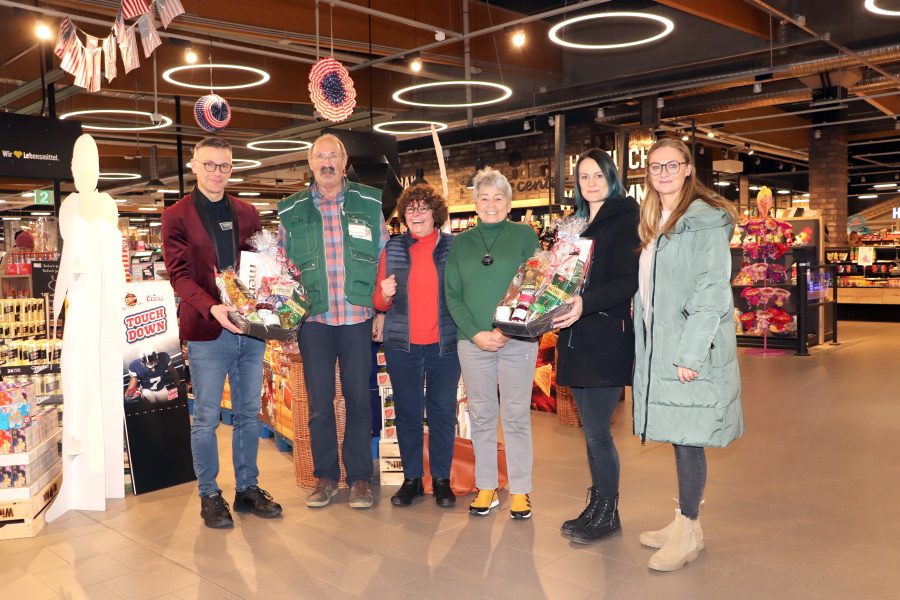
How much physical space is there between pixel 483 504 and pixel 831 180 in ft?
47.3

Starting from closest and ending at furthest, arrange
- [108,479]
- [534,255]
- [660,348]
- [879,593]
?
[879,593]
[660,348]
[534,255]
[108,479]

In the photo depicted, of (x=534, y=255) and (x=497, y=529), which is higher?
(x=534, y=255)

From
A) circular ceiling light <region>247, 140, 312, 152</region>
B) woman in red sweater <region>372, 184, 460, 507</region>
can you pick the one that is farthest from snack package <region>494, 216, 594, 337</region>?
circular ceiling light <region>247, 140, 312, 152</region>

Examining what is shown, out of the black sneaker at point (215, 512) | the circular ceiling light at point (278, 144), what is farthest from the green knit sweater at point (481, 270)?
the circular ceiling light at point (278, 144)

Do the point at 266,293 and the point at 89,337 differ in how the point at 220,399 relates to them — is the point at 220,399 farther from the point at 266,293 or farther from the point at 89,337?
the point at 89,337

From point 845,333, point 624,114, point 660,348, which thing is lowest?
point 845,333

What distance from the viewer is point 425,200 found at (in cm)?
343

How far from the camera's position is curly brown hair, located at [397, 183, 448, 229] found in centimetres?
→ 343

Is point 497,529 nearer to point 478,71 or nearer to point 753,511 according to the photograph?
point 753,511

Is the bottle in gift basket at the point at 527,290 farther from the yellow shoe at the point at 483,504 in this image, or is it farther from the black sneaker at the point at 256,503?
the black sneaker at the point at 256,503

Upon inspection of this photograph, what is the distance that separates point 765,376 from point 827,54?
4.08 m

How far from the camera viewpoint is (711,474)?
4.05 metres

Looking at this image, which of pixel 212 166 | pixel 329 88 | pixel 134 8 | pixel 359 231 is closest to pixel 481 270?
pixel 359 231

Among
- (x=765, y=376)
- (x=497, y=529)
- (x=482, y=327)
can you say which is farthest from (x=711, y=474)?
(x=765, y=376)
